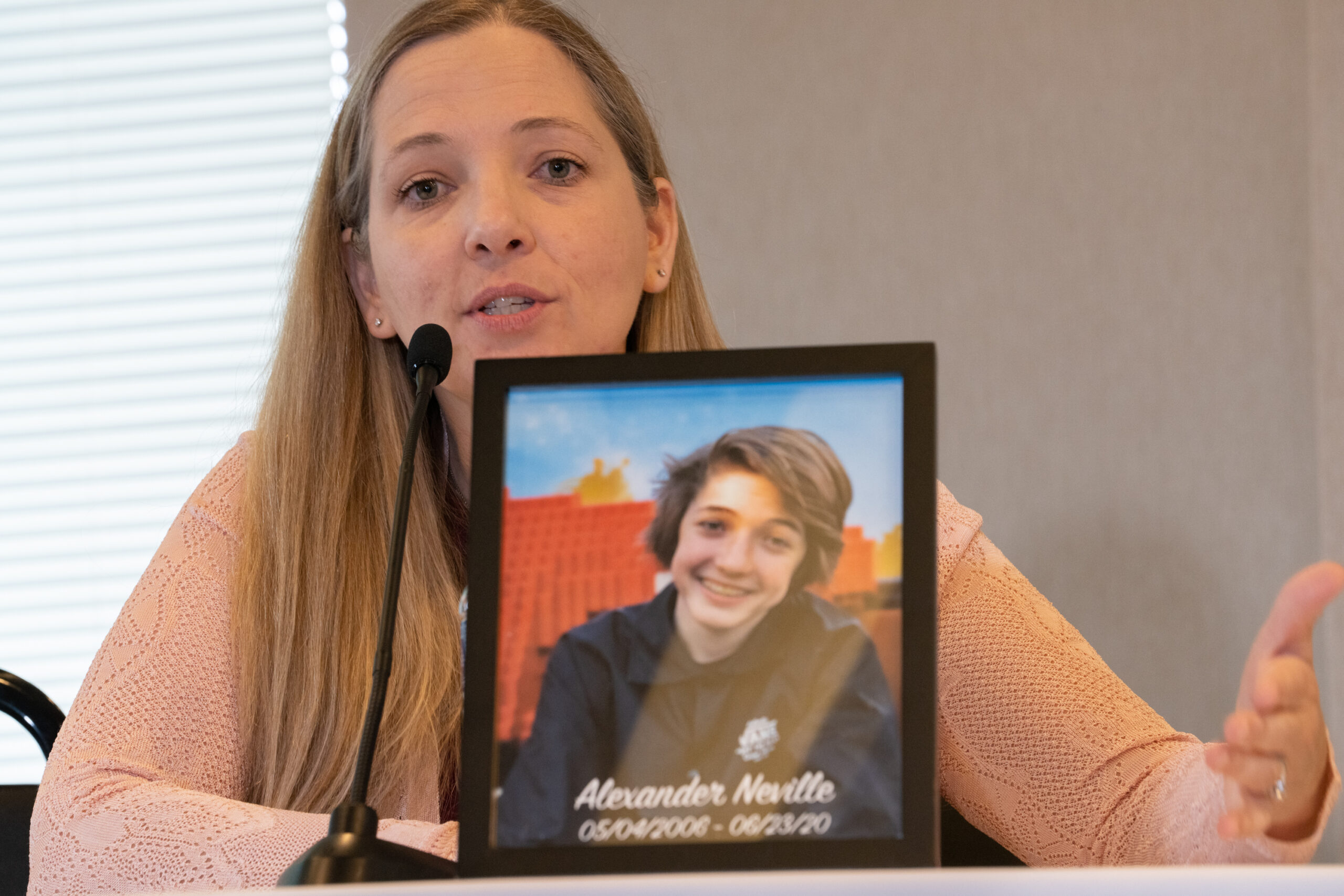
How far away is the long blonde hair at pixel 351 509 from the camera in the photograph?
3.73ft

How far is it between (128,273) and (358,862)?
2.67m

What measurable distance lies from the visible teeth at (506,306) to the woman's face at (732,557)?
590 mm

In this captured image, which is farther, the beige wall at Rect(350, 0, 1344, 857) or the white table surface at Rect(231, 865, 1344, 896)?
the beige wall at Rect(350, 0, 1344, 857)

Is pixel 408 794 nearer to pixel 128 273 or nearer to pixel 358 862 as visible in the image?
pixel 358 862

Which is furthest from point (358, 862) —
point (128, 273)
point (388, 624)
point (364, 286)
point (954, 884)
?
point (128, 273)

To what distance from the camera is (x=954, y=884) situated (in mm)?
472

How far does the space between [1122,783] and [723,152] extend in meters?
1.82

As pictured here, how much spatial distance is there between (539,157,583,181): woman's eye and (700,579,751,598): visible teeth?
28.5 inches

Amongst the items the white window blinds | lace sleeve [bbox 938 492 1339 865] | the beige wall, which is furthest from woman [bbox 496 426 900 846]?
the white window blinds

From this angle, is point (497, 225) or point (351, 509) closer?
point (497, 225)

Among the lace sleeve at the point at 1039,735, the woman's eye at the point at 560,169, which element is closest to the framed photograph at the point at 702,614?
the lace sleeve at the point at 1039,735

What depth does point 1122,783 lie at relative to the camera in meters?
0.98

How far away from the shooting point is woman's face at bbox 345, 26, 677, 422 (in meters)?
1.17

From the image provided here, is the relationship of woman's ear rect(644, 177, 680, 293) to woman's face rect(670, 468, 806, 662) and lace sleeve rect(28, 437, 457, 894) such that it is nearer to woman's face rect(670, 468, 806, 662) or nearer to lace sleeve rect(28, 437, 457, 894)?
lace sleeve rect(28, 437, 457, 894)
